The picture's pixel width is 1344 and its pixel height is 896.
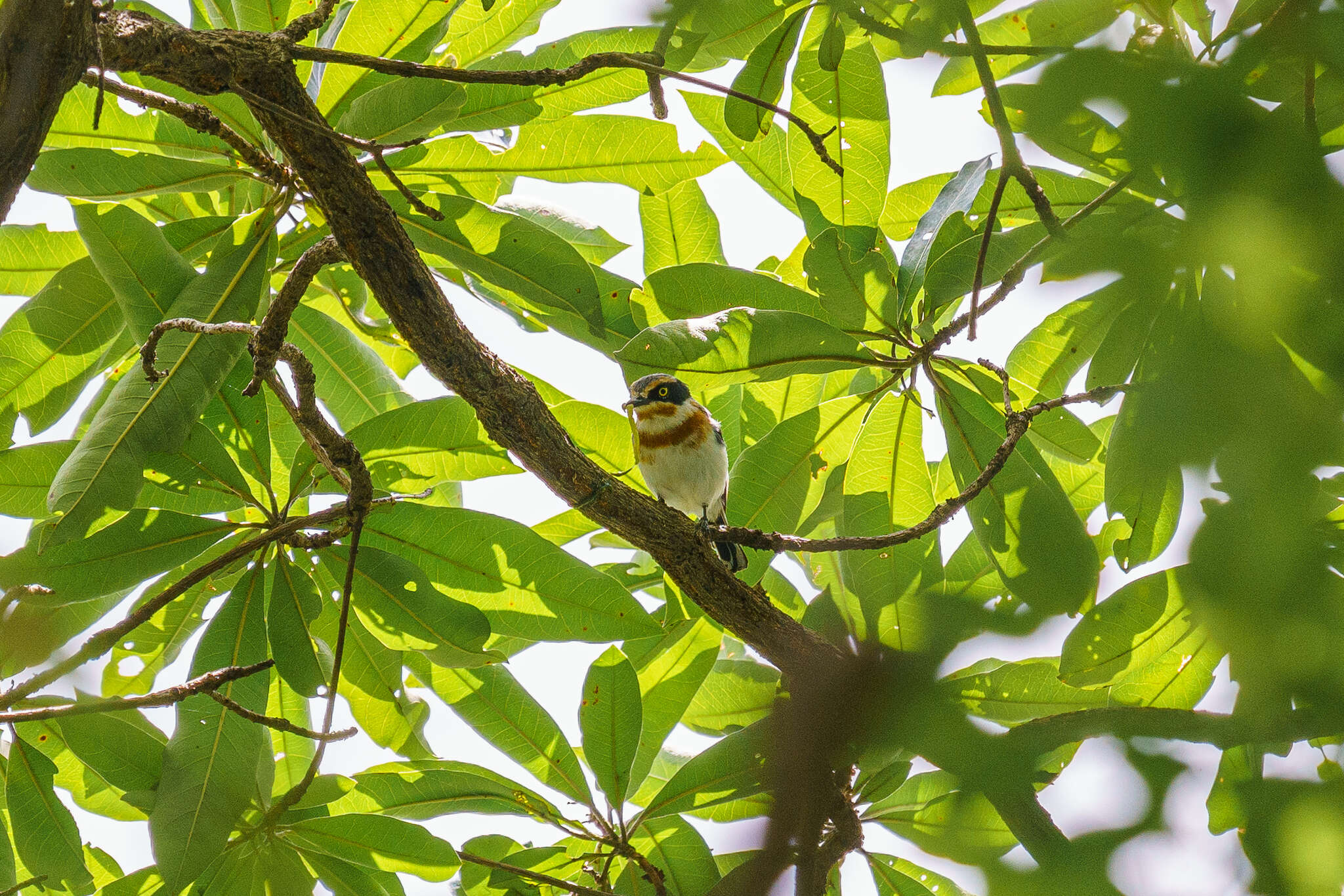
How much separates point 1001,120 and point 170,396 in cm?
206

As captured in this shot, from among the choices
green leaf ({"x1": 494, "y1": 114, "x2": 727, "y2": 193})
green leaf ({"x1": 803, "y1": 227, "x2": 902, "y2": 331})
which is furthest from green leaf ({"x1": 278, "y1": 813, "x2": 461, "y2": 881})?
green leaf ({"x1": 494, "y1": 114, "x2": 727, "y2": 193})

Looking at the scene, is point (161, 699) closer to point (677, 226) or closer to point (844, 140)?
point (677, 226)

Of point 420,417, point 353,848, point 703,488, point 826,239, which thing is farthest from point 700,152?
point 353,848

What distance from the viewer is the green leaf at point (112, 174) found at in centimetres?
247

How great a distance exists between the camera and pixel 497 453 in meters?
2.74

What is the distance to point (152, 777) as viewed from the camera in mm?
2689

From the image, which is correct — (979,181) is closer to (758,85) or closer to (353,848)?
(758,85)

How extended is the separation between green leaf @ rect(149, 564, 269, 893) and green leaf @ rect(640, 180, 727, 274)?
1.66m

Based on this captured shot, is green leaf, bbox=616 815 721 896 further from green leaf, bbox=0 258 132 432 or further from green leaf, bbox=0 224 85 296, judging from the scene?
green leaf, bbox=0 224 85 296

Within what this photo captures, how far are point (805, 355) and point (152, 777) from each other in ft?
7.34

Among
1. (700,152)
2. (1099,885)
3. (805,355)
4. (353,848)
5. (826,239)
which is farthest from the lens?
(700,152)

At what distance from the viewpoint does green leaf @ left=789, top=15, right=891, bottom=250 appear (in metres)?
2.51

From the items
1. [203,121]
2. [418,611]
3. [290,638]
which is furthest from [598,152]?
[290,638]

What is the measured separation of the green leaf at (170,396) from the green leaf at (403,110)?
0.43 meters
